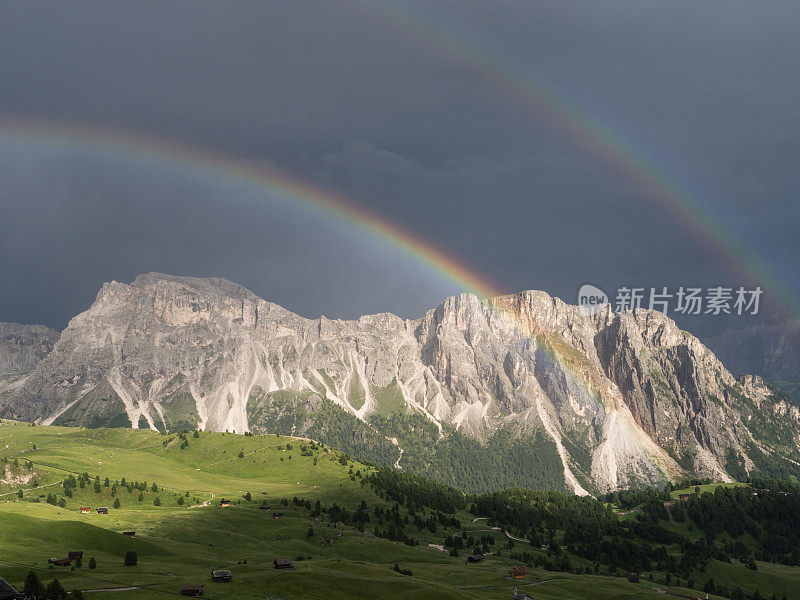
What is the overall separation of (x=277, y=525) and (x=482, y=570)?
7578 cm

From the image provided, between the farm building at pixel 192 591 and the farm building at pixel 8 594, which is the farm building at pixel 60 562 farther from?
the farm building at pixel 8 594

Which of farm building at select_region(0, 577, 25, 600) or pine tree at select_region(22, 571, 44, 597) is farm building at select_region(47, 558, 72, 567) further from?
farm building at select_region(0, 577, 25, 600)

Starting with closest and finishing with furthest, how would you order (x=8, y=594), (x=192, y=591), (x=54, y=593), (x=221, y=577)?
(x=8, y=594), (x=54, y=593), (x=192, y=591), (x=221, y=577)

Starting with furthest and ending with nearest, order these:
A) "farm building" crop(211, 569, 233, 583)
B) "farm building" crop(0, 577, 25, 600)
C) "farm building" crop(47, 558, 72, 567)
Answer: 1. "farm building" crop(47, 558, 72, 567)
2. "farm building" crop(211, 569, 233, 583)
3. "farm building" crop(0, 577, 25, 600)

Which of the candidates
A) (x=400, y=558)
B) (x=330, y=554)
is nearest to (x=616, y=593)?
(x=400, y=558)

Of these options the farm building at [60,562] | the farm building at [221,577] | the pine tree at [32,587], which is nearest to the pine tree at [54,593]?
the pine tree at [32,587]

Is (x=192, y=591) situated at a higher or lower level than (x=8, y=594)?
lower

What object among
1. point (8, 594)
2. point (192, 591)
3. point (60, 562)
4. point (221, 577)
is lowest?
point (60, 562)

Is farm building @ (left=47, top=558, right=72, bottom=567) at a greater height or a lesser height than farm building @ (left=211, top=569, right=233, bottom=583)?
lesser

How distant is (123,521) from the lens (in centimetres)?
17950

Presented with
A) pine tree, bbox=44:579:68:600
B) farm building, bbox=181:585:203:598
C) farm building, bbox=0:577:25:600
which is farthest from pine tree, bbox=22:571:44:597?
farm building, bbox=181:585:203:598

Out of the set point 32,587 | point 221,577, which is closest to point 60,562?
point 221,577

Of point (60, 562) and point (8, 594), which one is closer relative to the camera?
point (8, 594)

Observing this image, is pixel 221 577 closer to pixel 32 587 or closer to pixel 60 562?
pixel 60 562
